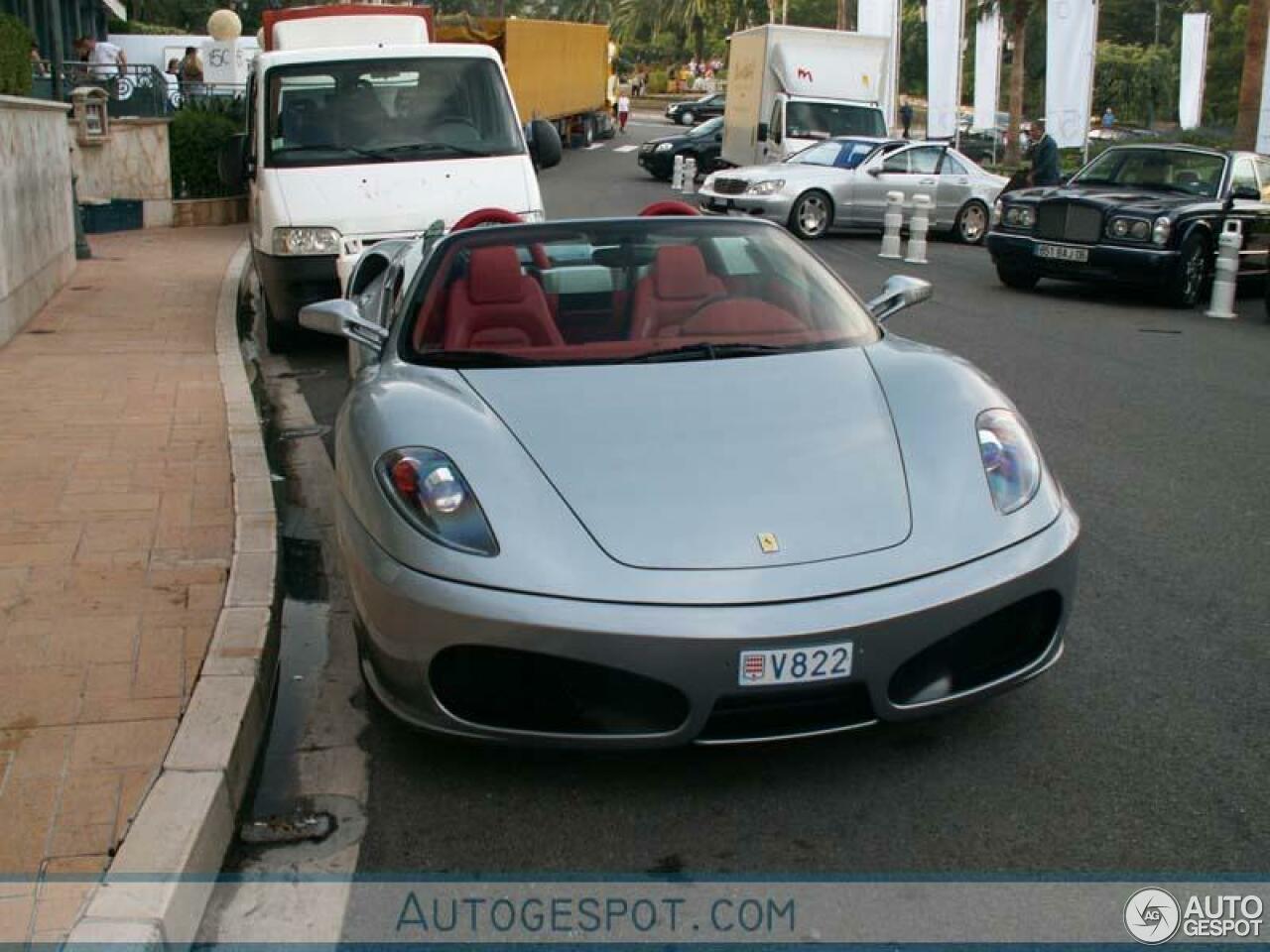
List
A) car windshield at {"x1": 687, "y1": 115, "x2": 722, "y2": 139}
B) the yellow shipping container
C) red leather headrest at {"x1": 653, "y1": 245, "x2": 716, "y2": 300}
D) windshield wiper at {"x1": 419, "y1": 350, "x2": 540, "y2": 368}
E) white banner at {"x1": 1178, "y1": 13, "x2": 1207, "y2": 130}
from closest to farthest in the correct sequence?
windshield wiper at {"x1": 419, "y1": 350, "x2": 540, "y2": 368}
red leather headrest at {"x1": 653, "y1": 245, "x2": 716, "y2": 300}
car windshield at {"x1": 687, "y1": 115, "x2": 722, "y2": 139}
the yellow shipping container
white banner at {"x1": 1178, "y1": 13, "x2": 1207, "y2": 130}

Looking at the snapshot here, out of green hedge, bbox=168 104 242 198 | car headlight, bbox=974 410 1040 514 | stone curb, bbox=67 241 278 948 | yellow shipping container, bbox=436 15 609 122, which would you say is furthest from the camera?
yellow shipping container, bbox=436 15 609 122

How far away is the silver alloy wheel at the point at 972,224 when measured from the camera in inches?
905

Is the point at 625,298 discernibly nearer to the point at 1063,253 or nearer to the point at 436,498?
the point at 436,498

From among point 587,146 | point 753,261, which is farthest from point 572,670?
point 587,146

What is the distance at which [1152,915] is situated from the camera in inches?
126

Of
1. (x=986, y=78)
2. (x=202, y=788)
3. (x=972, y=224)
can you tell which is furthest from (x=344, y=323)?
(x=986, y=78)

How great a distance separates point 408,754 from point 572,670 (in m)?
0.76

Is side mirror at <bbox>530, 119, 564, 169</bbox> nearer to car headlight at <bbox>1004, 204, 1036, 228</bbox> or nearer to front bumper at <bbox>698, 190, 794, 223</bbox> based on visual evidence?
car headlight at <bbox>1004, 204, 1036, 228</bbox>

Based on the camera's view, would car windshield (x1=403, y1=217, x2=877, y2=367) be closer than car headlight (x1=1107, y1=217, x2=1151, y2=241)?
Yes

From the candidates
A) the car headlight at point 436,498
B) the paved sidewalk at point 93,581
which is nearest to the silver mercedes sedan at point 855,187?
the paved sidewalk at point 93,581

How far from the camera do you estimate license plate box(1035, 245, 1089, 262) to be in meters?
15.0

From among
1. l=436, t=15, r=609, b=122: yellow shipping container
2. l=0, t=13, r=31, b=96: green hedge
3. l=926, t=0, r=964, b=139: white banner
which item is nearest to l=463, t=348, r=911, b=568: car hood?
l=0, t=13, r=31, b=96: green hedge

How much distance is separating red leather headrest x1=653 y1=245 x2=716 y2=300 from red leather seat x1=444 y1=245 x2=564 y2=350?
437 millimetres

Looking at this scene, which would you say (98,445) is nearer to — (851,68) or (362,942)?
(362,942)
